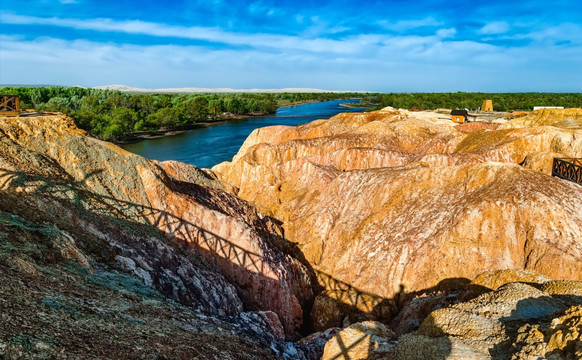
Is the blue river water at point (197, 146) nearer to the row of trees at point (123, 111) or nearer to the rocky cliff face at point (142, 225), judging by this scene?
the row of trees at point (123, 111)

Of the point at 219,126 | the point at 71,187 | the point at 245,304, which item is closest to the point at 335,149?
the point at 245,304

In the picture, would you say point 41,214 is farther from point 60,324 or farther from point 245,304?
point 245,304

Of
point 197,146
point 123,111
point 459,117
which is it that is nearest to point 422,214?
point 459,117

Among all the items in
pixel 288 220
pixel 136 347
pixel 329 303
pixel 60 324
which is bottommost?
pixel 329 303

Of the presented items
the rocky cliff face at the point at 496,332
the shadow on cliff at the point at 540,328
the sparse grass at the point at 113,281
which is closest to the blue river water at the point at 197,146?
the sparse grass at the point at 113,281

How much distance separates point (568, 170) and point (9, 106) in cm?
3377

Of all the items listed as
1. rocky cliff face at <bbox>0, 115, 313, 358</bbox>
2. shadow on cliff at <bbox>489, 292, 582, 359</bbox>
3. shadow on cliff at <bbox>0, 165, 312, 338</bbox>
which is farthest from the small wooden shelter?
shadow on cliff at <bbox>489, 292, 582, 359</bbox>

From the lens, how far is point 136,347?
26.5 feet

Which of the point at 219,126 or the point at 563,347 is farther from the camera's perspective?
the point at 219,126

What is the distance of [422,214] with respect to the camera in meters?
22.3

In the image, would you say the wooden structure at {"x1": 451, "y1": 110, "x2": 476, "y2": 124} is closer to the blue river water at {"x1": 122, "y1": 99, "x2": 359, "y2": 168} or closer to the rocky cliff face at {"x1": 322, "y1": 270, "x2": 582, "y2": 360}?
the blue river water at {"x1": 122, "y1": 99, "x2": 359, "y2": 168}

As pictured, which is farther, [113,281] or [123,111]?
[123,111]

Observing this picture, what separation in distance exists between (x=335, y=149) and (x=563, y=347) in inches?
1338

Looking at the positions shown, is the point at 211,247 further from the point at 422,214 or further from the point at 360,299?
the point at 422,214
